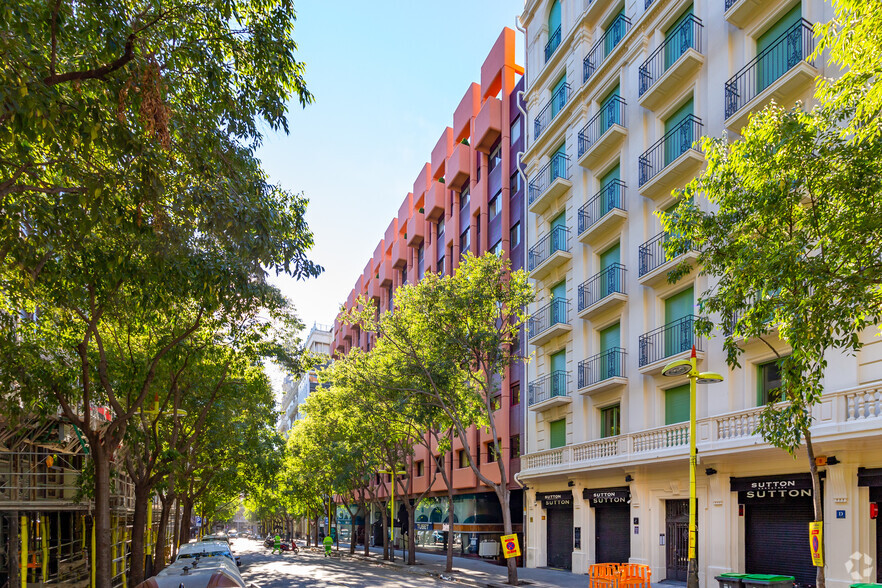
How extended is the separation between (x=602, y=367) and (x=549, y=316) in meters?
4.70

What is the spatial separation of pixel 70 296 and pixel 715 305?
34.8 ft

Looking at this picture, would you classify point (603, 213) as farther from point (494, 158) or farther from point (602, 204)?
point (494, 158)

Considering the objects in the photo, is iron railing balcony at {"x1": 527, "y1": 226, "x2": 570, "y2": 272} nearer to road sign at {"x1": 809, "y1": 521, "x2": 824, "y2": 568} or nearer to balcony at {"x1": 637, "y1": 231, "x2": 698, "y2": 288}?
balcony at {"x1": 637, "y1": 231, "x2": 698, "y2": 288}

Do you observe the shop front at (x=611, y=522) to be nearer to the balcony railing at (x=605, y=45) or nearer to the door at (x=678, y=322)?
the door at (x=678, y=322)

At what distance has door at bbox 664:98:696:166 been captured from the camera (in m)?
22.5

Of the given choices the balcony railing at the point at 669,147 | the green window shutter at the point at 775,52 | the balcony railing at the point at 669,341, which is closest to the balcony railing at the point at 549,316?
the balcony railing at the point at 669,341

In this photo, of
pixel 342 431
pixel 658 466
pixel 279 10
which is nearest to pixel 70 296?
pixel 279 10

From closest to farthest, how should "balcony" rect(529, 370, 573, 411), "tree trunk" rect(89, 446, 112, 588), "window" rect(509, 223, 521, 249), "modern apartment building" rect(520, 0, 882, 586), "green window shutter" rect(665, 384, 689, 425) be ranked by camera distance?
"tree trunk" rect(89, 446, 112, 588) → "modern apartment building" rect(520, 0, 882, 586) → "green window shutter" rect(665, 384, 689, 425) → "balcony" rect(529, 370, 573, 411) → "window" rect(509, 223, 521, 249)

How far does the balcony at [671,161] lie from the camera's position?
21656 mm

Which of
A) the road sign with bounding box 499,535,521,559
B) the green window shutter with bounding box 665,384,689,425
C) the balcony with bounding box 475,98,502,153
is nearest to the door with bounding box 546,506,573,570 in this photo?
the road sign with bounding box 499,535,521,559

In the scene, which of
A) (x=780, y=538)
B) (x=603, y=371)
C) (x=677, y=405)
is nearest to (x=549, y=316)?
(x=603, y=371)

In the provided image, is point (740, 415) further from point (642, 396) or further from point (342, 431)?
point (342, 431)

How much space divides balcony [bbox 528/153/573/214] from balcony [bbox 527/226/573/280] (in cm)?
128

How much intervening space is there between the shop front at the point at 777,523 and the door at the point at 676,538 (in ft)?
8.28
